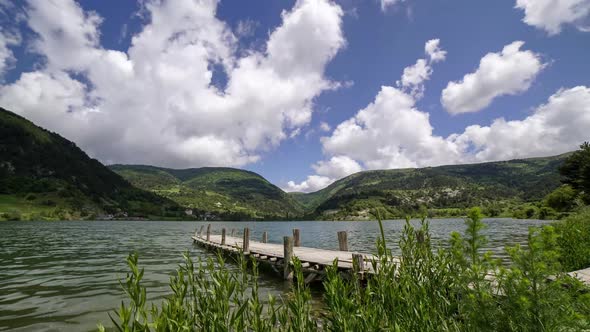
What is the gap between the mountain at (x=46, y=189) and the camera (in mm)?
129750

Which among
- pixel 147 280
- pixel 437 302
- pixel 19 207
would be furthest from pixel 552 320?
pixel 19 207

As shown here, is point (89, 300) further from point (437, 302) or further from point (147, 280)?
point (437, 302)

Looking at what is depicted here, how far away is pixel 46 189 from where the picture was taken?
5891 inches

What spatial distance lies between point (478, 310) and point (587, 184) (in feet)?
229

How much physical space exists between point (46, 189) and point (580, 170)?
194061 mm

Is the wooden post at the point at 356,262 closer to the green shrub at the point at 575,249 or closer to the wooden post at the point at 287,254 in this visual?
the wooden post at the point at 287,254

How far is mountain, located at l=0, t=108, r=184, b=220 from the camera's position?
130 m

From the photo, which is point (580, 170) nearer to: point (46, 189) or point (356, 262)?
point (356, 262)

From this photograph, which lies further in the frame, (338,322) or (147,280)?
(147,280)

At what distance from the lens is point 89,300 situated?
43.5ft

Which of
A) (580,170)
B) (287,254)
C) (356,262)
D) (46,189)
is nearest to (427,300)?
Answer: (356,262)

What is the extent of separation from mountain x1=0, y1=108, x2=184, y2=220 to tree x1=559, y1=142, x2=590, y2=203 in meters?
157

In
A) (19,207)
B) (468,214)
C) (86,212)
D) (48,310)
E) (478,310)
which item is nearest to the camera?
(478,310)

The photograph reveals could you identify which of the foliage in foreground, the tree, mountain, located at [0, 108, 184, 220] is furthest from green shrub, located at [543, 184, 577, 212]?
mountain, located at [0, 108, 184, 220]
